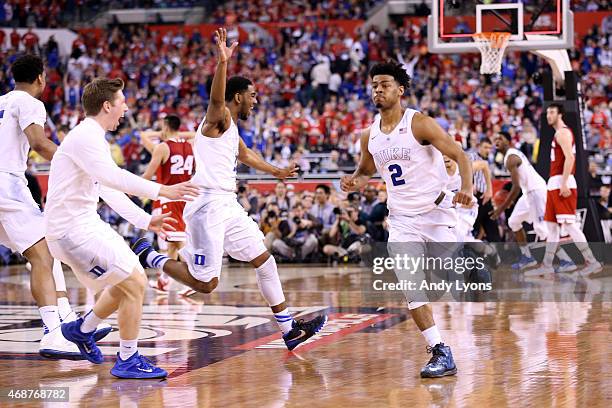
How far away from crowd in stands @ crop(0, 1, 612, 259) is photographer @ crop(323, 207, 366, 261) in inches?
1.0

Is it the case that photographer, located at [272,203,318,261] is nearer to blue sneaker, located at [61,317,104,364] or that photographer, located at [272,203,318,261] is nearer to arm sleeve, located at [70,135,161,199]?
blue sneaker, located at [61,317,104,364]

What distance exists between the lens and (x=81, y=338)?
759 centimetres

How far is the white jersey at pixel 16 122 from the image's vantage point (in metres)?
8.33

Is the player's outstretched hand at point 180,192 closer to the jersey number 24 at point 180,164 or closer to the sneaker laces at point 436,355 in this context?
the sneaker laces at point 436,355

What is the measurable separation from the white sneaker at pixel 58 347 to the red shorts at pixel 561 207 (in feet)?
28.3

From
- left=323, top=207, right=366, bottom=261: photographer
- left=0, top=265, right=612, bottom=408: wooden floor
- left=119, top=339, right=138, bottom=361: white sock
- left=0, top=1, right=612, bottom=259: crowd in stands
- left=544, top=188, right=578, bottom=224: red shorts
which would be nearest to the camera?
left=0, top=265, right=612, bottom=408: wooden floor

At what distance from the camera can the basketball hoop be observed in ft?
49.8

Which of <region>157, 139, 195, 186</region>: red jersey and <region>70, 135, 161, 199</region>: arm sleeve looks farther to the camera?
<region>157, 139, 195, 186</region>: red jersey

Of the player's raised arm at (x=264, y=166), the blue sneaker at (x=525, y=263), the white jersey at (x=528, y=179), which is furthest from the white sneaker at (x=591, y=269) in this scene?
the player's raised arm at (x=264, y=166)

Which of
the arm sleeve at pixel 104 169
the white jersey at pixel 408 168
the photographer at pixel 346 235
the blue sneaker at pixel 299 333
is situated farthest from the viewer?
the photographer at pixel 346 235

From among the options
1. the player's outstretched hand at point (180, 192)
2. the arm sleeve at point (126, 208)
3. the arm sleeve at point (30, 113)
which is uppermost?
the arm sleeve at point (30, 113)

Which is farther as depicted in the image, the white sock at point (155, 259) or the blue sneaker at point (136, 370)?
the white sock at point (155, 259)

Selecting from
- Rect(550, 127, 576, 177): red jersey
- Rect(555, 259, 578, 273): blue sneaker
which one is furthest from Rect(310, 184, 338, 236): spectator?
Rect(550, 127, 576, 177): red jersey

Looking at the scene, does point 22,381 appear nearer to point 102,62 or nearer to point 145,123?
point 145,123
